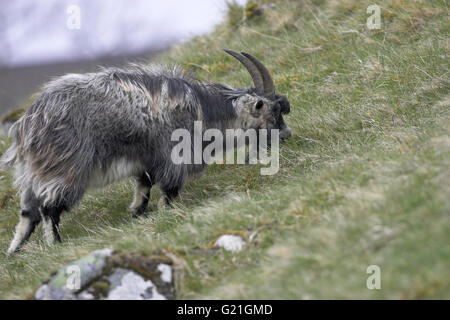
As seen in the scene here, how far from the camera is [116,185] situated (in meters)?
8.49

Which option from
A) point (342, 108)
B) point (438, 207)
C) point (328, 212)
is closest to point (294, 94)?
point (342, 108)

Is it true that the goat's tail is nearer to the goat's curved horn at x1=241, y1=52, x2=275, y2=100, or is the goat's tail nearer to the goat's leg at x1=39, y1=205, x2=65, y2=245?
the goat's leg at x1=39, y1=205, x2=65, y2=245

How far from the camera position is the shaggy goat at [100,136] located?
6.43m

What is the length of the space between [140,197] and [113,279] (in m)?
2.78

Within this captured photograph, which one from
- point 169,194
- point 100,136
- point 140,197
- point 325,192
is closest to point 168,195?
point 169,194

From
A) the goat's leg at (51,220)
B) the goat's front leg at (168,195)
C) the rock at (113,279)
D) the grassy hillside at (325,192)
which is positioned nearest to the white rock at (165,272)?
the rock at (113,279)

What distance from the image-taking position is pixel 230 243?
209 inches

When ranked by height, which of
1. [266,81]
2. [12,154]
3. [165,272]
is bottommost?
[165,272]

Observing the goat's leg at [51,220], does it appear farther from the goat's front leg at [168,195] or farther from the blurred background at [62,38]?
the blurred background at [62,38]

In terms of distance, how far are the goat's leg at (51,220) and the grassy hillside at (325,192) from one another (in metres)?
0.14

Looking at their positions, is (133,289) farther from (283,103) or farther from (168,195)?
(283,103)
